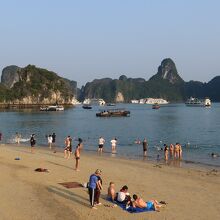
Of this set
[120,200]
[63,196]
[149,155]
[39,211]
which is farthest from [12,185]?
[149,155]

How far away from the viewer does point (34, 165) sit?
24578 mm

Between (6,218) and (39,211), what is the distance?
1.35m

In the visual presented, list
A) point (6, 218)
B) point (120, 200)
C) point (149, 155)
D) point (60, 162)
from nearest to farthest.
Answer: point (6, 218), point (120, 200), point (60, 162), point (149, 155)

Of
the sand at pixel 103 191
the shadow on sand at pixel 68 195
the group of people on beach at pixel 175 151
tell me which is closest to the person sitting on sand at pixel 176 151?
the group of people on beach at pixel 175 151

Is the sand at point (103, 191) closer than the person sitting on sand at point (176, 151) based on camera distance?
Yes

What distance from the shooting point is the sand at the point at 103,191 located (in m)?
14.1

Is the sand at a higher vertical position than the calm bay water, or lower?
higher

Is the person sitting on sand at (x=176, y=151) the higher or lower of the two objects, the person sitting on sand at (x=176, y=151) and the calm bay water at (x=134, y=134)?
the higher

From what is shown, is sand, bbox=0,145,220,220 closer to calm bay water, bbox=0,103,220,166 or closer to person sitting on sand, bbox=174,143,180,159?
person sitting on sand, bbox=174,143,180,159

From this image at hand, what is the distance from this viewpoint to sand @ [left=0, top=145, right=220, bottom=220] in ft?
46.3

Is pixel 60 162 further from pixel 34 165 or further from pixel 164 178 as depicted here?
pixel 164 178

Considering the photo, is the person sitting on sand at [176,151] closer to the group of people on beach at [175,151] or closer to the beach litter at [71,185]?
the group of people on beach at [175,151]

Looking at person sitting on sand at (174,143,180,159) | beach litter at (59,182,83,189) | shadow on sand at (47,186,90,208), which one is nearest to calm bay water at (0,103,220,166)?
person sitting on sand at (174,143,180,159)

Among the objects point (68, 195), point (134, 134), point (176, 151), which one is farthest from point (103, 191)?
point (134, 134)
